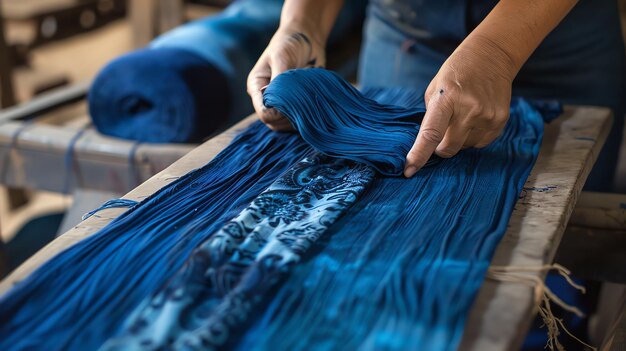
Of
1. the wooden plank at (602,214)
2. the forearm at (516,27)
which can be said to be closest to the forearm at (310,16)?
the forearm at (516,27)

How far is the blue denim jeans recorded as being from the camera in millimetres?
1472

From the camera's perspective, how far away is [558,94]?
1.54m

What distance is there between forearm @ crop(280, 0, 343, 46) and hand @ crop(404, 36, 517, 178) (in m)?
0.40

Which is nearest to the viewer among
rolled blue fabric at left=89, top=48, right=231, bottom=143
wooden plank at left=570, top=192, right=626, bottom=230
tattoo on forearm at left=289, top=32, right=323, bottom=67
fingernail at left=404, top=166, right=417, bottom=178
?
fingernail at left=404, top=166, right=417, bottom=178

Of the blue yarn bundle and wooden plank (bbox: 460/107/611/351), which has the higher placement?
wooden plank (bbox: 460/107/611/351)

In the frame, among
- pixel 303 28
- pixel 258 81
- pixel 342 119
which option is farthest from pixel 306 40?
pixel 342 119

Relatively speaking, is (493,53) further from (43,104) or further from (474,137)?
(43,104)

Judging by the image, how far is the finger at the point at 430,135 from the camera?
104 centimetres

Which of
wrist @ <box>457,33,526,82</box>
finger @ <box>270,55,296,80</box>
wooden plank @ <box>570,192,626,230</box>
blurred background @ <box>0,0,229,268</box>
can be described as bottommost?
blurred background @ <box>0,0,229,268</box>

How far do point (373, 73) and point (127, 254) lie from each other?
41.1 inches

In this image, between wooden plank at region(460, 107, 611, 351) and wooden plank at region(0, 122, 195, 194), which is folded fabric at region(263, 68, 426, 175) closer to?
wooden plank at region(460, 107, 611, 351)

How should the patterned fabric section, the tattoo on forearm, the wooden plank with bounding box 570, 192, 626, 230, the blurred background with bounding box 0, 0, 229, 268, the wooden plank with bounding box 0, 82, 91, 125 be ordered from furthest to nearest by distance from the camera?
1. the blurred background with bounding box 0, 0, 229, 268
2. the wooden plank with bounding box 0, 82, 91, 125
3. the tattoo on forearm
4. the wooden plank with bounding box 570, 192, 626, 230
5. the patterned fabric section

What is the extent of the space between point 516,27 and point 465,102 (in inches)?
7.6

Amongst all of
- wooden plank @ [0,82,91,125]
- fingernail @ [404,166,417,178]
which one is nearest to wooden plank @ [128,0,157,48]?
wooden plank @ [0,82,91,125]
